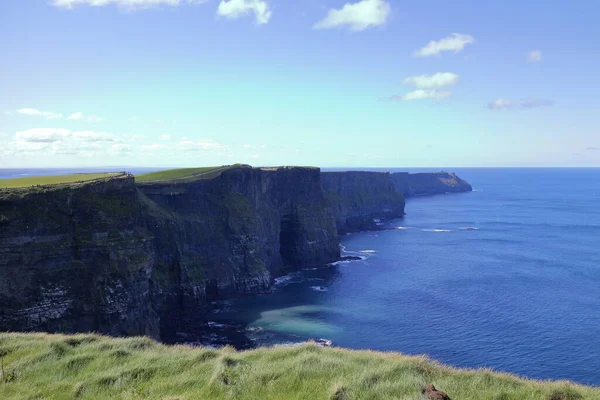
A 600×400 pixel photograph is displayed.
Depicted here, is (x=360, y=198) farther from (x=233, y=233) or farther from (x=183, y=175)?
(x=233, y=233)

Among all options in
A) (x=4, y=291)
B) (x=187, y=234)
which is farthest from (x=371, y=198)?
(x=4, y=291)

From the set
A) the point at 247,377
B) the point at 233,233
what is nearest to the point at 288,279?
the point at 233,233

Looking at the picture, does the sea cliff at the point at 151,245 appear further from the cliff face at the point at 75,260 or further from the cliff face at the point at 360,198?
the cliff face at the point at 360,198

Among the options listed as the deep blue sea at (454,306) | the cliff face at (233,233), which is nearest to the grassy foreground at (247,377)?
the deep blue sea at (454,306)

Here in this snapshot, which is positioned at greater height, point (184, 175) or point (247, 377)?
point (184, 175)

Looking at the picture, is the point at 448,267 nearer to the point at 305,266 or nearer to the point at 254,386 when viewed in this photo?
the point at 305,266

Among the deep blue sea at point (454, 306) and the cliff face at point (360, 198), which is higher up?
the cliff face at point (360, 198)
